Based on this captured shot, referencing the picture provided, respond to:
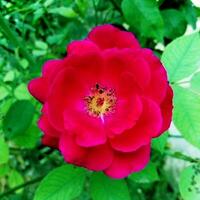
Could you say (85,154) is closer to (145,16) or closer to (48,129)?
(48,129)

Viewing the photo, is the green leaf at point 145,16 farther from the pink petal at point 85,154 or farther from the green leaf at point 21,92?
the green leaf at point 21,92

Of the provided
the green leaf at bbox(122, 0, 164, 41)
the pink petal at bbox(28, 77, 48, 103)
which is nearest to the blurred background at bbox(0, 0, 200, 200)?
the green leaf at bbox(122, 0, 164, 41)

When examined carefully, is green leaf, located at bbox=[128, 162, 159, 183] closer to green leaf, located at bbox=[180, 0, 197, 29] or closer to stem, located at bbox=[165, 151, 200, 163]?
stem, located at bbox=[165, 151, 200, 163]

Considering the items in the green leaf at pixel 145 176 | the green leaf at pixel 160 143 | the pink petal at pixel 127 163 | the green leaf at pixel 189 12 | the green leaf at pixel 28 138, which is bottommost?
the green leaf at pixel 28 138

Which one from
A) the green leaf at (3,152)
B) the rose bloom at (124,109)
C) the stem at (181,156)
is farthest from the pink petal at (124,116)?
the green leaf at (3,152)

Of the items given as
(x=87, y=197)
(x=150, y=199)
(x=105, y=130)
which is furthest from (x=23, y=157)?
(x=105, y=130)

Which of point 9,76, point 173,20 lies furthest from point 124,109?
point 9,76

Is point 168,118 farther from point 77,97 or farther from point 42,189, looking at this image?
point 42,189

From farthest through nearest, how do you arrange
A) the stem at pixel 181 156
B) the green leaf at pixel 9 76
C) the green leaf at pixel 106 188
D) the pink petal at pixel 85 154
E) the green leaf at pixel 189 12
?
the green leaf at pixel 9 76, the green leaf at pixel 189 12, the stem at pixel 181 156, the green leaf at pixel 106 188, the pink petal at pixel 85 154
